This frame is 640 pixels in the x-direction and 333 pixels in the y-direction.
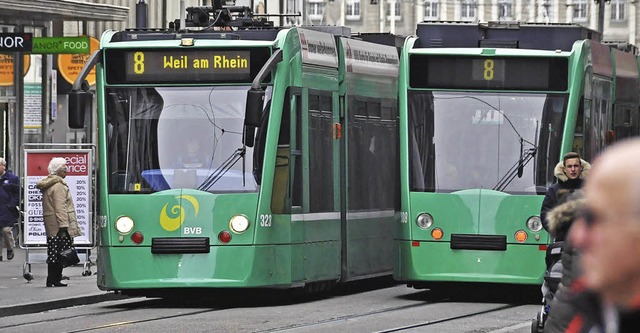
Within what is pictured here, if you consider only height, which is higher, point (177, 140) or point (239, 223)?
point (177, 140)

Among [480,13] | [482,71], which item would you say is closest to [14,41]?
[482,71]

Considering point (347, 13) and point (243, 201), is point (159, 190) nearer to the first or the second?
point (243, 201)

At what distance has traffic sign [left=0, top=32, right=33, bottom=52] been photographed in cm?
2481

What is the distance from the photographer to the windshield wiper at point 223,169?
1620 centimetres

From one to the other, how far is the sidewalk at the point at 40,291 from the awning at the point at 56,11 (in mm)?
5342

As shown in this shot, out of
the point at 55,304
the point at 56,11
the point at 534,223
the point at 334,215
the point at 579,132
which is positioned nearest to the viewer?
the point at 534,223

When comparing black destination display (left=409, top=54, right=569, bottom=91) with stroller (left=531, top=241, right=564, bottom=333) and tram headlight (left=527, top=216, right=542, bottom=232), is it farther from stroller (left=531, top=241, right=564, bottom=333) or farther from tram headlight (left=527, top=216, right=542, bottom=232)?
stroller (left=531, top=241, right=564, bottom=333)

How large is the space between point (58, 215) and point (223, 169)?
4.23m

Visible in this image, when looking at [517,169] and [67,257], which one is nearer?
[517,169]

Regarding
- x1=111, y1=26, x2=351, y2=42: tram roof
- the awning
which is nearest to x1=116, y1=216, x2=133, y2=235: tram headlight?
x1=111, y1=26, x2=351, y2=42: tram roof

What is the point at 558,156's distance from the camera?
16781 millimetres

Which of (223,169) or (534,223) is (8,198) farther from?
(534,223)

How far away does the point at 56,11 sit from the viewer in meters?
28.5

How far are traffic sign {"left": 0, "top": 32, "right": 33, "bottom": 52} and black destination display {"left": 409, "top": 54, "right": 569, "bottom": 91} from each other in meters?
9.23
